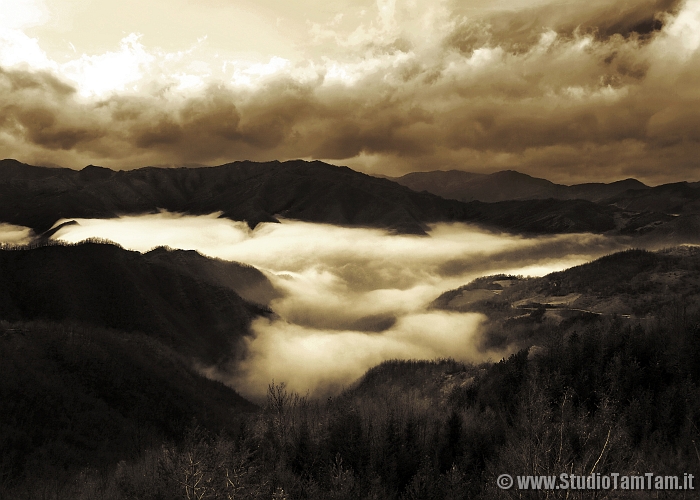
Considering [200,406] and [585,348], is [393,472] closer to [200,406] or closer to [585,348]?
[585,348]

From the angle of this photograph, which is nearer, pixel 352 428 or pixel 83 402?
pixel 352 428

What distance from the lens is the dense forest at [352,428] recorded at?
1570 inches

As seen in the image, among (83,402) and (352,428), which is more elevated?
(352,428)

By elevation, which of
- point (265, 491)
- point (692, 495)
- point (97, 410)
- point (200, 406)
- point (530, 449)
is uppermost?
point (530, 449)

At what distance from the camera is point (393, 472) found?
52.4 m

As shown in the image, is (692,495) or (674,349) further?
(674,349)

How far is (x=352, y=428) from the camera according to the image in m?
59.3

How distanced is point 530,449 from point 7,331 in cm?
15427

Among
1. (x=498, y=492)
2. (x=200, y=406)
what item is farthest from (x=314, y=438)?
(x=200, y=406)

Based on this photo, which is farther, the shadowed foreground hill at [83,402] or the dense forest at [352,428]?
the shadowed foreground hill at [83,402]

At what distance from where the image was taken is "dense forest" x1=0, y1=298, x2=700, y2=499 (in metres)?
39.9

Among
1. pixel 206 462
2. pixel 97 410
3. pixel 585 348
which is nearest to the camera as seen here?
pixel 206 462

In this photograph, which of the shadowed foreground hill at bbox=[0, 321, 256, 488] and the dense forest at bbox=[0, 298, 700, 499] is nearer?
the dense forest at bbox=[0, 298, 700, 499]

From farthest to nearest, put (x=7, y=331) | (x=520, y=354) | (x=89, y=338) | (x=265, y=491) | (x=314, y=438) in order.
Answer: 1. (x=89, y=338)
2. (x=7, y=331)
3. (x=520, y=354)
4. (x=314, y=438)
5. (x=265, y=491)
